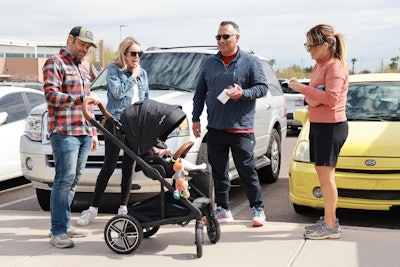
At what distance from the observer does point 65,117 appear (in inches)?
196

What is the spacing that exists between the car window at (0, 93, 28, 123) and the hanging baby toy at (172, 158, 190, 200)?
14.2 ft

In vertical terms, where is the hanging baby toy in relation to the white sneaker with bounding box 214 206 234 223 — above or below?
above

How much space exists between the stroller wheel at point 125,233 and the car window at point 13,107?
160 inches

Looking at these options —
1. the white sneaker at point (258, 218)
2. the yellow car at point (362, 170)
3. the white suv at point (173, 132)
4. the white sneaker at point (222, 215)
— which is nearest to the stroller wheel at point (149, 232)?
the white suv at point (173, 132)

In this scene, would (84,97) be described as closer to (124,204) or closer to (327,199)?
(124,204)

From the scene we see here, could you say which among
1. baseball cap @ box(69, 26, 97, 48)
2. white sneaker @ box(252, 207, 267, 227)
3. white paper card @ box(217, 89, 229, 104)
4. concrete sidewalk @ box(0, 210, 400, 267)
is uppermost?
baseball cap @ box(69, 26, 97, 48)

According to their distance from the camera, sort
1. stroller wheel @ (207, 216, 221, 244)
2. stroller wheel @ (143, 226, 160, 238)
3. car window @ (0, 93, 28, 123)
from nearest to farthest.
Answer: stroller wheel @ (207, 216, 221, 244), stroller wheel @ (143, 226, 160, 238), car window @ (0, 93, 28, 123)

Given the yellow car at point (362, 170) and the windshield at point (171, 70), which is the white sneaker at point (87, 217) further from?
the yellow car at point (362, 170)

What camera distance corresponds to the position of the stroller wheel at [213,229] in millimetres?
5133

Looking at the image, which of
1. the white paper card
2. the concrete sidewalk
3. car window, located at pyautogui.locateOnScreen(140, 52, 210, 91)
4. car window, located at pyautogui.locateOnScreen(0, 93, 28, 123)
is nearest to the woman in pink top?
the concrete sidewalk

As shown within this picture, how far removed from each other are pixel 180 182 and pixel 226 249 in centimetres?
77

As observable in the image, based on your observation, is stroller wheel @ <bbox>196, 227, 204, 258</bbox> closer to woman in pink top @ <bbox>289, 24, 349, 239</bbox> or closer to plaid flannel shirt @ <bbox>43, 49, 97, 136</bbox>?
woman in pink top @ <bbox>289, 24, 349, 239</bbox>

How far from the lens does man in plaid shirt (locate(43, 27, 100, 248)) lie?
4.91 m

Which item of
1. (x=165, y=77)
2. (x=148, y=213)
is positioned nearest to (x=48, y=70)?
(x=148, y=213)
